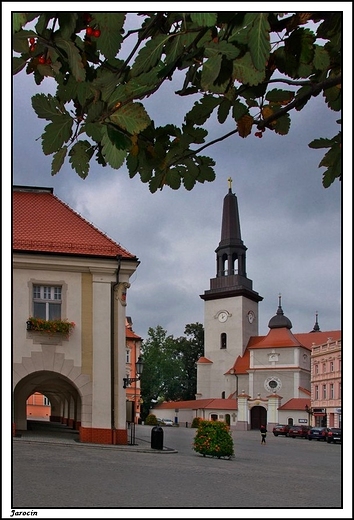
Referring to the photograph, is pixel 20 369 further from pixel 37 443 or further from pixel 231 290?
pixel 231 290

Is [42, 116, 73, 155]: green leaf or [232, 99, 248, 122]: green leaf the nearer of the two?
[42, 116, 73, 155]: green leaf

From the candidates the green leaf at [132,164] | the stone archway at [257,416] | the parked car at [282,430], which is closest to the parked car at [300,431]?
the parked car at [282,430]

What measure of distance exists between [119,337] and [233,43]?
1894cm

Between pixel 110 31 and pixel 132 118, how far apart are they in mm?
400

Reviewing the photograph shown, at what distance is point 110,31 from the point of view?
2926 mm

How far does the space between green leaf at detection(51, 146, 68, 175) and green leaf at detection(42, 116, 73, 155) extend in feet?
0.14

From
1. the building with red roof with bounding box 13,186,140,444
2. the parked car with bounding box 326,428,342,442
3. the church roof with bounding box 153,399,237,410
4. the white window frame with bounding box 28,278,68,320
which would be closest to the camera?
the building with red roof with bounding box 13,186,140,444

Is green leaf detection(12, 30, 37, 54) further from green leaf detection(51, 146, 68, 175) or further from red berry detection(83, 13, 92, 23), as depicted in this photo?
green leaf detection(51, 146, 68, 175)

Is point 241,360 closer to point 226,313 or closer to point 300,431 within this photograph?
point 226,313

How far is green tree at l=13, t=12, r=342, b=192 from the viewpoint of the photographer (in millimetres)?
2861

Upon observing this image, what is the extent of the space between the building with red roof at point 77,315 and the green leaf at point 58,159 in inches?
686

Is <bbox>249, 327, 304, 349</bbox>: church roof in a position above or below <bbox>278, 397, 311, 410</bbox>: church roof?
above

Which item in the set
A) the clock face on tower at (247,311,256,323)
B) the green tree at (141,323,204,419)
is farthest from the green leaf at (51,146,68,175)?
the clock face on tower at (247,311,256,323)

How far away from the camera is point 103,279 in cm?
2120
